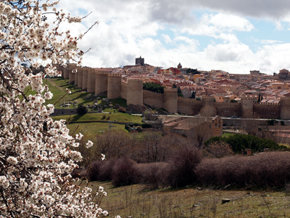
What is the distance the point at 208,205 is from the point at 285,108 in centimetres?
4249

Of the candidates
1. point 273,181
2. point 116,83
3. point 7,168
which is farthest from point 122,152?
point 116,83

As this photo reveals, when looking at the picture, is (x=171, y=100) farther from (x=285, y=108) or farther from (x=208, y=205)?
(x=208, y=205)

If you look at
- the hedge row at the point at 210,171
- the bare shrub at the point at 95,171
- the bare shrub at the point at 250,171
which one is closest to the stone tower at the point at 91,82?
the bare shrub at the point at 95,171

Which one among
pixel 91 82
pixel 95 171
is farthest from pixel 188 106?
pixel 95 171

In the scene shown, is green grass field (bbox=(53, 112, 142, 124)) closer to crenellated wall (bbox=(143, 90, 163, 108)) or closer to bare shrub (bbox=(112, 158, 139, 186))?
crenellated wall (bbox=(143, 90, 163, 108))

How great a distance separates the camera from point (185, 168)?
15562mm

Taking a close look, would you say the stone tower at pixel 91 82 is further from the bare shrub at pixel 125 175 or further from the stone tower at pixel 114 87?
the bare shrub at pixel 125 175

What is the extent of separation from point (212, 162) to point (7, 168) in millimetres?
11285

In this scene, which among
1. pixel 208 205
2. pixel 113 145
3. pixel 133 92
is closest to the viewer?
pixel 208 205

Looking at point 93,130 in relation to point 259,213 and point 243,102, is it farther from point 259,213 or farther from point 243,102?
point 259,213

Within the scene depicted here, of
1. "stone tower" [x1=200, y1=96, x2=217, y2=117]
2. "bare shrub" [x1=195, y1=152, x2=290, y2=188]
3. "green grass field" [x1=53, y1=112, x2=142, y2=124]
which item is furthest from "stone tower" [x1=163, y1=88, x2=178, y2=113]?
"bare shrub" [x1=195, y1=152, x2=290, y2=188]

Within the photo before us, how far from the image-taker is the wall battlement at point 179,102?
50.3m

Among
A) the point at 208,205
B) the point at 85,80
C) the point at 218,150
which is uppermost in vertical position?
the point at 85,80

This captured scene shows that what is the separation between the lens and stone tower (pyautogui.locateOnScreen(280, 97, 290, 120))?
5028 cm
